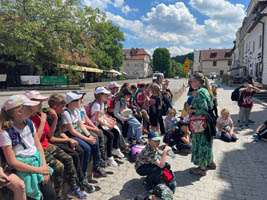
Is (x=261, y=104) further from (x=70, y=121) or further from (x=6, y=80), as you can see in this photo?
(x=6, y=80)

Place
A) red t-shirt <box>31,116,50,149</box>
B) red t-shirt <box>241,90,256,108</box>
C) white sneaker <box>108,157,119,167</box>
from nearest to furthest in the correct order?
red t-shirt <box>31,116,50,149</box>, white sneaker <box>108,157,119,167</box>, red t-shirt <box>241,90,256,108</box>

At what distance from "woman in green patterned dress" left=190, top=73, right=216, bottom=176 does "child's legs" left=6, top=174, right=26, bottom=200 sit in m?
3.23

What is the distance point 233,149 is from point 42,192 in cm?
532

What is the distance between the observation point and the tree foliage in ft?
67.8

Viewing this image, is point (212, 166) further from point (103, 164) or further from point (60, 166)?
point (60, 166)

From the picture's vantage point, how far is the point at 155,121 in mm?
6781

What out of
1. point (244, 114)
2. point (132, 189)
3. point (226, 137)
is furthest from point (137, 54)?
point (132, 189)

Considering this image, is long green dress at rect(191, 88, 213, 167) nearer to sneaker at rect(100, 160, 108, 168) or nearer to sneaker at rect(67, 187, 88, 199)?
sneaker at rect(100, 160, 108, 168)

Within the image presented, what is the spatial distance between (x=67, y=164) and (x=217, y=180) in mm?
2976

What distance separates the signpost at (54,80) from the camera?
24561 mm

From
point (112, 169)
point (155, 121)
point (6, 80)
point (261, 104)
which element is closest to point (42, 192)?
point (112, 169)

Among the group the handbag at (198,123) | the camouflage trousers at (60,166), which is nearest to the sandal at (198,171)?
the handbag at (198,123)

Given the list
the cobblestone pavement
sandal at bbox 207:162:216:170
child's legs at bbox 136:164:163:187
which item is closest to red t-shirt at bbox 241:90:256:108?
the cobblestone pavement

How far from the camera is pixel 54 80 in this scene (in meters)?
25.0
